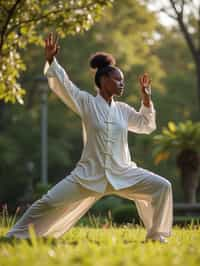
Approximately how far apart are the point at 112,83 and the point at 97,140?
0.66m

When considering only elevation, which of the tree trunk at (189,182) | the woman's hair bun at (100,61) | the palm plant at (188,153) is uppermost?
the woman's hair bun at (100,61)

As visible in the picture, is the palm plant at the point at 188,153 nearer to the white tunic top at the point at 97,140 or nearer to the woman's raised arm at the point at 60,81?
the white tunic top at the point at 97,140

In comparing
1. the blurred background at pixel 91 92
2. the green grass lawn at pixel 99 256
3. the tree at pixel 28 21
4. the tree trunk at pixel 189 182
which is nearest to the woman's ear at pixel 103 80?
the green grass lawn at pixel 99 256

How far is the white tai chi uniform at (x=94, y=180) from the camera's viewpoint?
879 centimetres

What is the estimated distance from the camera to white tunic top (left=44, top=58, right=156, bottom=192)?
8.85 metres

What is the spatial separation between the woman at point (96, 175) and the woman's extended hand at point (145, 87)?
29cm

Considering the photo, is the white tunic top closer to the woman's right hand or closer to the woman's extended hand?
the woman's right hand

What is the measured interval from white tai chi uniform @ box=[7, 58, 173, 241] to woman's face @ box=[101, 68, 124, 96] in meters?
0.12

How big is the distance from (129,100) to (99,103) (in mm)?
33550

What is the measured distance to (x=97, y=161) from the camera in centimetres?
891

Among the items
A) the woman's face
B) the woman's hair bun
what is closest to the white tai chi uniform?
the woman's face

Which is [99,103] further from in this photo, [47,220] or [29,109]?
[29,109]

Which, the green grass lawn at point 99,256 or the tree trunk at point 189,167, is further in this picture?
the tree trunk at point 189,167

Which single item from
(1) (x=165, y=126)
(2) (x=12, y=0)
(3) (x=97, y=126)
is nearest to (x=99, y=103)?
(3) (x=97, y=126)
